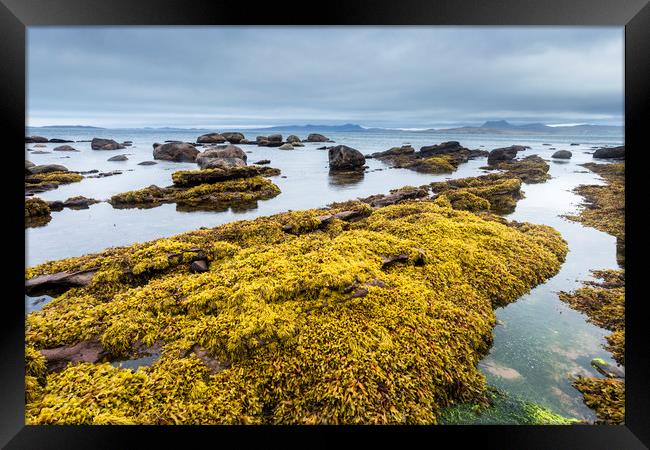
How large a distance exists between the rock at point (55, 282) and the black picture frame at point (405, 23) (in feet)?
2.51

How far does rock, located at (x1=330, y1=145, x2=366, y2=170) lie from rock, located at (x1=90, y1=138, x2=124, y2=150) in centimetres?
1826

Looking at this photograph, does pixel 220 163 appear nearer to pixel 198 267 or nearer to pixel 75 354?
pixel 198 267

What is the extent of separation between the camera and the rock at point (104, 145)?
24791 mm

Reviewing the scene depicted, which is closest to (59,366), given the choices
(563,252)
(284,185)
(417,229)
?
(417,229)

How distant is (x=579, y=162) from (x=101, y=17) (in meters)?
26.1

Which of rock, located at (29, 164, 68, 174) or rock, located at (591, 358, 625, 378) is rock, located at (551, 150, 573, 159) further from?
rock, located at (29, 164, 68, 174)

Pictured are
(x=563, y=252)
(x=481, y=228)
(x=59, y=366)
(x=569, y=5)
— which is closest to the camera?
(x=59, y=366)

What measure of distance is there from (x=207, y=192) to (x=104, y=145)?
20.5 metres

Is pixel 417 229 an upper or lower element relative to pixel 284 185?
lower

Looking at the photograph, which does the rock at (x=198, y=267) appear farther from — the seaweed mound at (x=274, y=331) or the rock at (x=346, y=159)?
the rock at (x=346, y=159)

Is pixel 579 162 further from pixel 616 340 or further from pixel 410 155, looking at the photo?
pixel 616 340

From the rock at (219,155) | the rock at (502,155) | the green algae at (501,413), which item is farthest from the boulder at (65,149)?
the rock at (502,155)

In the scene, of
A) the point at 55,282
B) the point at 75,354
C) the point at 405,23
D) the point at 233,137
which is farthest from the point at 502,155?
the point at 233,137
